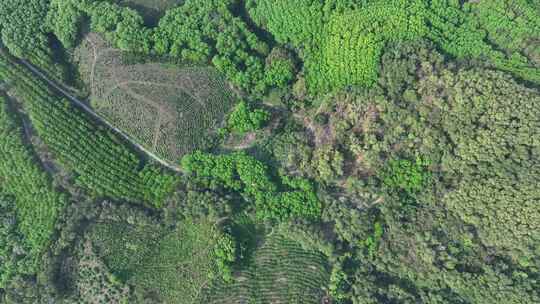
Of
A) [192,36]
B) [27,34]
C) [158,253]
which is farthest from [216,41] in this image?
[158,253]

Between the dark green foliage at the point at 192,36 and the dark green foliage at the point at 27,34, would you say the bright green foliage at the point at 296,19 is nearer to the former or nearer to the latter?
the dark green foliage at the point at 192,36

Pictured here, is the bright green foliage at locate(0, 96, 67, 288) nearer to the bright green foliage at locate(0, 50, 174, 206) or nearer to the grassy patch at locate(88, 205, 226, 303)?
the bright green foliage at locate(0, 50, 174, 206)

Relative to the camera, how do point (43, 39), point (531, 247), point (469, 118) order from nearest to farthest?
point (531, 247) < point (469, 118) < point (43, 39)

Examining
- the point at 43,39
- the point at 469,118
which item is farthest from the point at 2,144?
the point at 469,118

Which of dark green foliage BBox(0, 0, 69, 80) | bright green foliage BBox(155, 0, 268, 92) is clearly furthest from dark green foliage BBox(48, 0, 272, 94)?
dark green foliage BBox(0, 0, 69, 80)

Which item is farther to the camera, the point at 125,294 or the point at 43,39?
the point at 43,39

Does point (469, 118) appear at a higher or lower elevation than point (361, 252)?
higher

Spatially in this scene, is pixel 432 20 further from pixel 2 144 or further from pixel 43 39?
pixel 2 144
